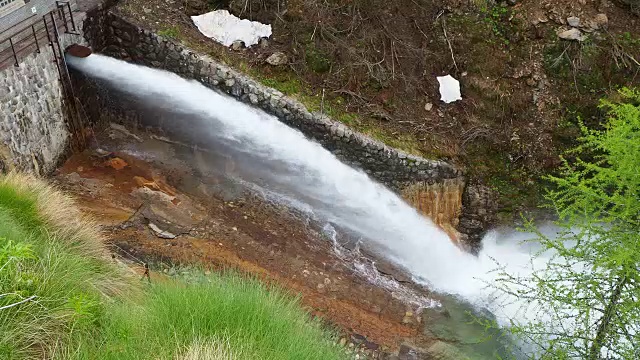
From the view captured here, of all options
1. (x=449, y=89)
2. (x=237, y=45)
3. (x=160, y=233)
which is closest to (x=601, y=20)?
(x=449, y=89)

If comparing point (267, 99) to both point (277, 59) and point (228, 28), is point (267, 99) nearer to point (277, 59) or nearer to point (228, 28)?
point (277, 59)

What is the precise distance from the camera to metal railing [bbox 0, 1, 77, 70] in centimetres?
823

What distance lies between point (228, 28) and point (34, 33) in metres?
3.46

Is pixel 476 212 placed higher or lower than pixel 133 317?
lower

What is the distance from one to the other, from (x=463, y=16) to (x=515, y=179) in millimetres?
3509

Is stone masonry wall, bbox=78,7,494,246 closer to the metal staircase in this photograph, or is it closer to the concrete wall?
the metal staircase

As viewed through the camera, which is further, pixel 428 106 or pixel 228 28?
pixel 228 28

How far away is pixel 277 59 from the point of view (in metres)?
9.94

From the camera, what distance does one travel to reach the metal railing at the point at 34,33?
8234 millimetres

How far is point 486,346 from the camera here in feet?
24.4

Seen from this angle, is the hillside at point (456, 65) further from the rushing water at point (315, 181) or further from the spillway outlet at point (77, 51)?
the spillway outlet at point (77, 51)

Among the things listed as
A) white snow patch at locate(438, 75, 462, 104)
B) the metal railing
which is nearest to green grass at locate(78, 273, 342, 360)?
the metal railing

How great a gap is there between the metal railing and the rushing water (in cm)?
63

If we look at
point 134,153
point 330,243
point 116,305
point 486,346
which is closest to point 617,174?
point 486,346
